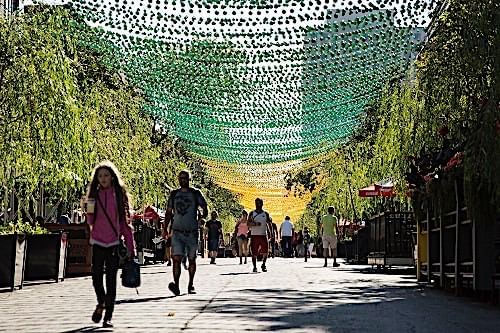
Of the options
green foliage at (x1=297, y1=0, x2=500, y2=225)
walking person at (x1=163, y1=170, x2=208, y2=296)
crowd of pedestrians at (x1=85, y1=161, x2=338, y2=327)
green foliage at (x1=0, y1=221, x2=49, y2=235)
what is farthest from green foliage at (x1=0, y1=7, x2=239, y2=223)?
green foliage at (x1=297, y1=0, x2=500, y2=225)

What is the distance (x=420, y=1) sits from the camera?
19.6 m

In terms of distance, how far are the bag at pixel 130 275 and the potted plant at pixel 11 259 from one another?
245 inches

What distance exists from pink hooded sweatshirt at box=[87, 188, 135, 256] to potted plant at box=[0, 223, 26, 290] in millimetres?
6254

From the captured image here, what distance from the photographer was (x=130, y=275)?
11.2 metres

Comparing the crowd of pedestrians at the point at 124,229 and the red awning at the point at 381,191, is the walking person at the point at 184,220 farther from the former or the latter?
the red awning at the point at 381,191

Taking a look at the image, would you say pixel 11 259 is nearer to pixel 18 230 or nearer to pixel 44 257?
pixel 18 230

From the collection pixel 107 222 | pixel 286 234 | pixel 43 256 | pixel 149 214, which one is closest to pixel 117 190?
pixel 107 222

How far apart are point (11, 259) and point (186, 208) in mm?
3442

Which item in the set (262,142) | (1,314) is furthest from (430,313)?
(262,142)

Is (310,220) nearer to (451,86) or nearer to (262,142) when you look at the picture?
(262,142)

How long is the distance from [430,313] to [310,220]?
72538 mm

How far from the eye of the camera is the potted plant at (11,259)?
16969mm

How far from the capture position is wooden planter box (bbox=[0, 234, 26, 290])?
1695cm

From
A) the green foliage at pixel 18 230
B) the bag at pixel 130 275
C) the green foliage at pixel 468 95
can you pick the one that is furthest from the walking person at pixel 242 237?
the bag at pixel 130 275
